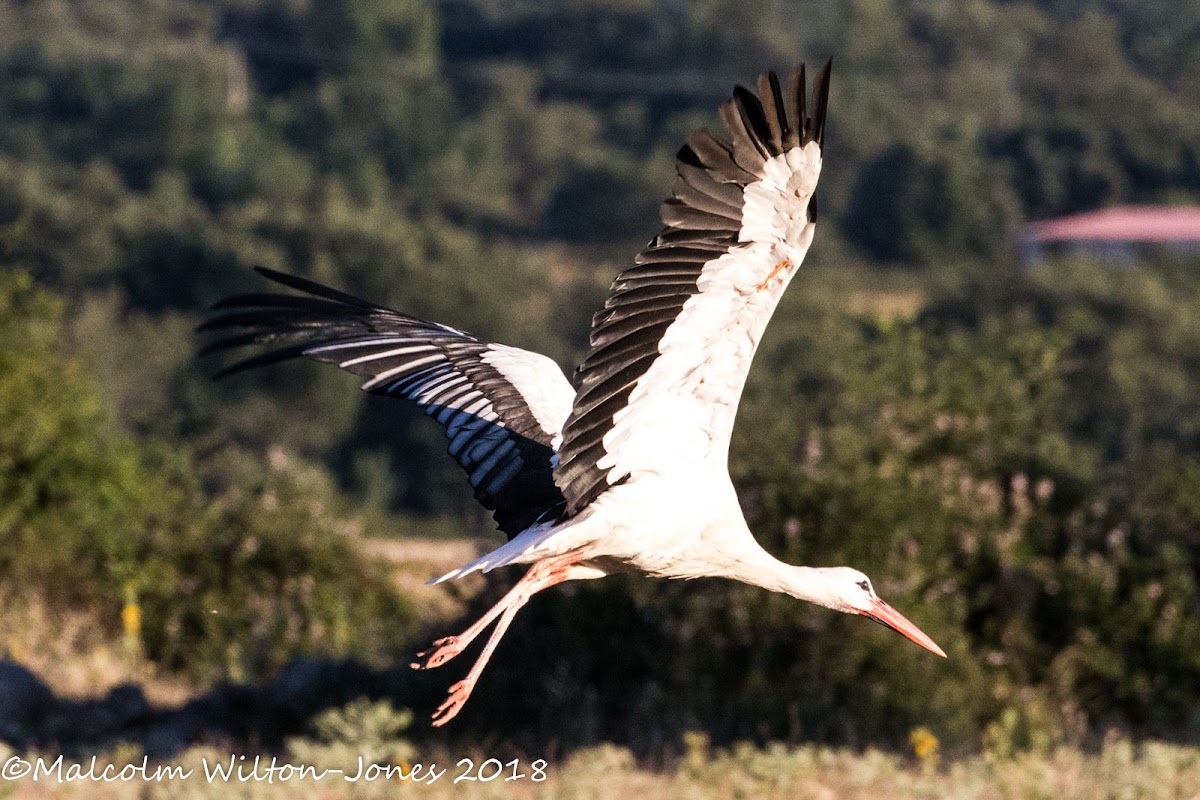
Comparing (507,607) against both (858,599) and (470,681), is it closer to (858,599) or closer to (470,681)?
(470,681)

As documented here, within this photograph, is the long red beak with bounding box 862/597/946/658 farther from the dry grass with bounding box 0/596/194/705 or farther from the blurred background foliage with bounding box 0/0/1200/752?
the dry grass with bounding box 0/596/194/705

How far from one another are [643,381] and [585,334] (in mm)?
36914

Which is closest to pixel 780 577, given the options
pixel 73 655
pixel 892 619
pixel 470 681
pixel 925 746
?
pixel 892 619

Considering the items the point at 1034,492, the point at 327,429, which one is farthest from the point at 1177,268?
the point at 1034,492

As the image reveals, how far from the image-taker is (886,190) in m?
63.8

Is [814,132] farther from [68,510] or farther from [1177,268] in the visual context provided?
[1177,268]

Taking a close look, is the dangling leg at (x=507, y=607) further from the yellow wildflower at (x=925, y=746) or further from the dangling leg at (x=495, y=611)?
the yellow wildflower at (x=925, y=746)

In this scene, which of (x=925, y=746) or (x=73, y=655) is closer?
(x=925, y=746)

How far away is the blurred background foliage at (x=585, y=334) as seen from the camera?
11484mm

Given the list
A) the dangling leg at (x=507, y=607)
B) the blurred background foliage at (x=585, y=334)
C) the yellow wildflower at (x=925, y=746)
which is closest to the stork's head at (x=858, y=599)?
the dangling leg at (x=507, y=607)

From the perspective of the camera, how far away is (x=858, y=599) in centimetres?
718

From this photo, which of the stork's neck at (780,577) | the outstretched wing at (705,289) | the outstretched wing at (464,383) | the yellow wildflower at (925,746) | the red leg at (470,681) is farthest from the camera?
the yellow wildflower at (925,746)

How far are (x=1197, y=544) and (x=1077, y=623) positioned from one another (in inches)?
37.5

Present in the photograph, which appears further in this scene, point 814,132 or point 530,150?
point 530,150
